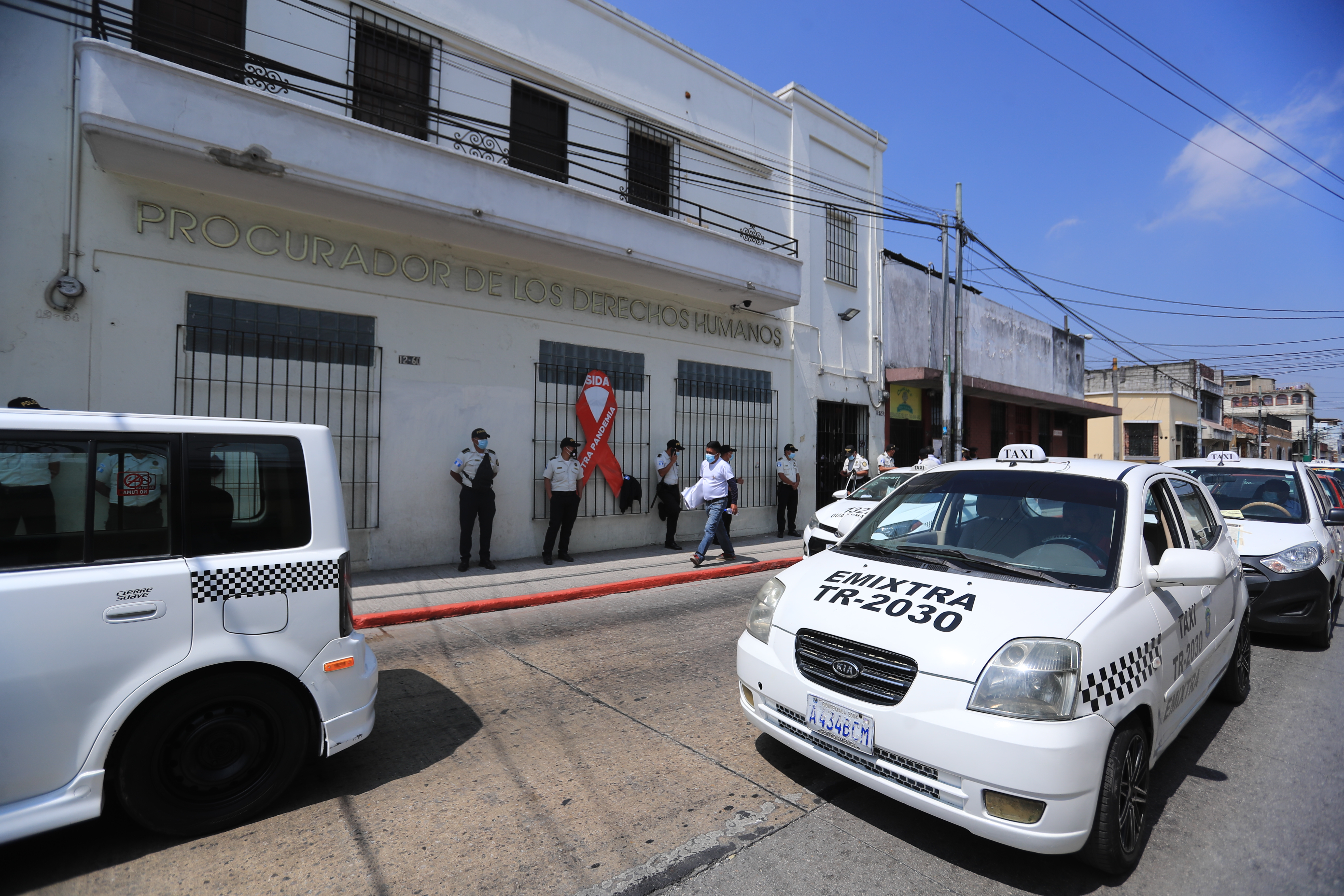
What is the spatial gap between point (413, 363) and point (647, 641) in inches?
206

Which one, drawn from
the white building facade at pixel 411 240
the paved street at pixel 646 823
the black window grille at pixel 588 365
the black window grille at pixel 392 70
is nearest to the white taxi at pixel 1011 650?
the paved street at pixel 646 823

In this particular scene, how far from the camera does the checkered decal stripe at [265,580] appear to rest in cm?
296

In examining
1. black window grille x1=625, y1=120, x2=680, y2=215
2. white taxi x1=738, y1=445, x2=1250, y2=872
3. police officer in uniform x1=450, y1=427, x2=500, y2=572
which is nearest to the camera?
white taxi x1=738, y1=445, x2=1250, y2=872


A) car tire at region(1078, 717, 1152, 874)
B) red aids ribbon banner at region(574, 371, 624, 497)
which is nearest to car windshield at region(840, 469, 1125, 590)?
car tire at region(1078, 717, 1152, 874)

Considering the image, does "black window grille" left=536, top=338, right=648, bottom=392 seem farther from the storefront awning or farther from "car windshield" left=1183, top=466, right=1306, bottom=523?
the storefront awning

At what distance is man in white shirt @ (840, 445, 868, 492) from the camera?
14.3 m

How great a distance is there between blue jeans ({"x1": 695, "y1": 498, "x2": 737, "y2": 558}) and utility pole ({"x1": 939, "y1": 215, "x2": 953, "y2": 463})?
784cm

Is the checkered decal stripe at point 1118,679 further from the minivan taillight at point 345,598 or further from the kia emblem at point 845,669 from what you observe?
the minivan taillight at point 345,598

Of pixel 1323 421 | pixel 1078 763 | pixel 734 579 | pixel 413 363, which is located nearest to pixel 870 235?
pixel 734 579

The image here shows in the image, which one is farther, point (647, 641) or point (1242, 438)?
point (1242, 438)

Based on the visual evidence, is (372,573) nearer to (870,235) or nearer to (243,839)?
(243,839)

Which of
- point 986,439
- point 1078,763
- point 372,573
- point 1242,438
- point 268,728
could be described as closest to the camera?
point 1078,763

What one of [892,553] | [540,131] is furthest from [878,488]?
[540,131]

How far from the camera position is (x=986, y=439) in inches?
832
